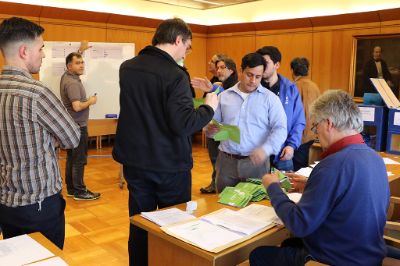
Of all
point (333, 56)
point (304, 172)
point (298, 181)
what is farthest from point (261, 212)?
point (333, 56)

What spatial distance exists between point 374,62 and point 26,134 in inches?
244

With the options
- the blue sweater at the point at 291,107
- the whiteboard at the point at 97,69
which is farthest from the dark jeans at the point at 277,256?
the whiteboard at the point at 97,69

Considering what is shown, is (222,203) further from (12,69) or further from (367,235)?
(12,69)

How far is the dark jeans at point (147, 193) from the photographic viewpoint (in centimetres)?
217

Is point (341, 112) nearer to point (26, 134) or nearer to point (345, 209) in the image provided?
point (345, 209)

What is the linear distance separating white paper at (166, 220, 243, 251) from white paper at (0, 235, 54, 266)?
54cm

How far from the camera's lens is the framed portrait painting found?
640 centimetres

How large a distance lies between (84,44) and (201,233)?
14.6 feet

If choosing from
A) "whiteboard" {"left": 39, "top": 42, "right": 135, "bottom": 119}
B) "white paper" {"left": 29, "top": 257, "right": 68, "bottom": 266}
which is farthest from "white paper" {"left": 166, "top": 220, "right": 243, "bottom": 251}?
"whiteboard" {"left": 39, "top": 42, "right": 135, "bottom": 119}

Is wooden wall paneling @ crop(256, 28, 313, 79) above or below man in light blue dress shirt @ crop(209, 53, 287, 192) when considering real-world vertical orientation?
above

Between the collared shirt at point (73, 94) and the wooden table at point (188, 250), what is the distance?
101 inches

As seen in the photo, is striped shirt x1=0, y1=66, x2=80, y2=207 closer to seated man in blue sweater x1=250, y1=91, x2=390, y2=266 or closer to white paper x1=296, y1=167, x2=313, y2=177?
seated man in blue sweater x1=250, y1=91, x2=390, y2=266

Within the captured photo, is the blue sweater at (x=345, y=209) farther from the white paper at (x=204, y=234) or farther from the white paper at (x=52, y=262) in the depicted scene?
the white paper at (x=52, y=262)

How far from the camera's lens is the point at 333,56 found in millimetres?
7234
